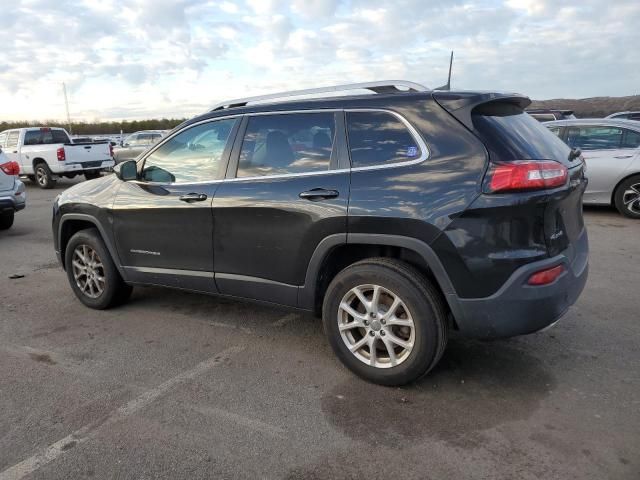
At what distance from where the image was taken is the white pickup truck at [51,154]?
1619 centimetres

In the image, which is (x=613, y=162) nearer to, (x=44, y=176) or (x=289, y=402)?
(x=289, y=402)

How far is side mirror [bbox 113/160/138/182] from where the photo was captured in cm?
454

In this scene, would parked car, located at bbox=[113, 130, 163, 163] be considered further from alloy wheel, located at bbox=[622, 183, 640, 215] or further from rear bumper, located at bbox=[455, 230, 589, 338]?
rear bumper, located at bbox=[455, 230, 589, 338]

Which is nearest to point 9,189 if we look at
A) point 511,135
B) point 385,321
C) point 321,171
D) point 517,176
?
point 321,171

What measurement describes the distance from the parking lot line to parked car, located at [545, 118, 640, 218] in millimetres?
7422

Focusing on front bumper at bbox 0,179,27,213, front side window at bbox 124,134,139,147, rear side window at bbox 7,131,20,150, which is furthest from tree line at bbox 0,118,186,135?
front bumper at bbox 0,179,27,213

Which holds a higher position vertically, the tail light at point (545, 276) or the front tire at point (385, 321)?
the tail light at point (545, 276)

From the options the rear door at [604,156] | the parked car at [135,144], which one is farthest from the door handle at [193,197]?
the parked car at [135,144]

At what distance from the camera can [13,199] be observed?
29.8ft

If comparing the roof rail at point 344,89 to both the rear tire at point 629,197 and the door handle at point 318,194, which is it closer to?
the door handle at point 318,194

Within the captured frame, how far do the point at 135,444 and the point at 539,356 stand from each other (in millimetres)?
2787

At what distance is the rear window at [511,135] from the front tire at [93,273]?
3509mm

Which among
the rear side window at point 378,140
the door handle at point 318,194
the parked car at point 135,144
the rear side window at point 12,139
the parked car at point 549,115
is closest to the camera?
the rear side window at point 378,140

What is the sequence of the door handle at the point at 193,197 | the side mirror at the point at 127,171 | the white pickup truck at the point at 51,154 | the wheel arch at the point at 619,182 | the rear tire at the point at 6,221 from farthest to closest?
the white pickup truck at the point at 51,154
the rear tire at the point at 6,221
the wheel arch at the point at 619,182
the side mirror at the point at 127,171
the door handle at the point at 193,197
